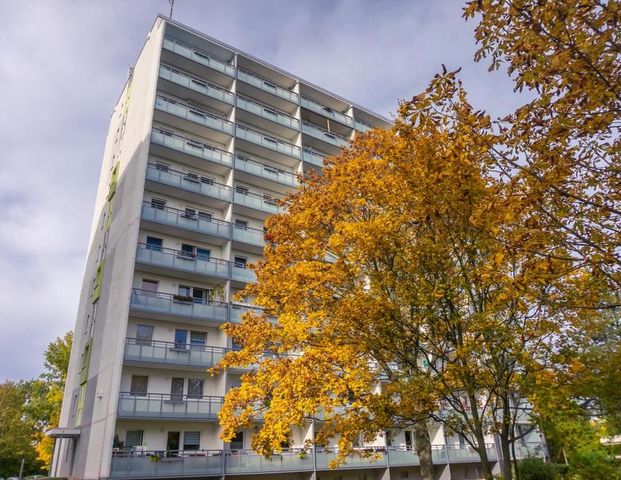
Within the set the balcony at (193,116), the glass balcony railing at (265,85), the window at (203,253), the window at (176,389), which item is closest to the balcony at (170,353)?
the window at (176,389)

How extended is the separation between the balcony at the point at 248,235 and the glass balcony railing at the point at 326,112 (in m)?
13.6

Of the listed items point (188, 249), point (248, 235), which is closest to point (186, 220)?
point (188, 249)

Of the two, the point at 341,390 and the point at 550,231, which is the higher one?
the point at 550,231

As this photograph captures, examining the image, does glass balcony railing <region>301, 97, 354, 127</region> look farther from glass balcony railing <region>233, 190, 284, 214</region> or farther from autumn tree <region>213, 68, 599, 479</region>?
autumn tree <region>213, 68, 599, 479</region>

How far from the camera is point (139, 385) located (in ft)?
79.0

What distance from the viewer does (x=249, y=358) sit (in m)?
14.5

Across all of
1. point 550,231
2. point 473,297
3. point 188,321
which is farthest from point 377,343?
point 188,321

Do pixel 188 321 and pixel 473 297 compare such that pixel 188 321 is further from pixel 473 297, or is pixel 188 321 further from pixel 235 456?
pixel 473 297

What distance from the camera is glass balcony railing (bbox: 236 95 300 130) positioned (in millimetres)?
34969

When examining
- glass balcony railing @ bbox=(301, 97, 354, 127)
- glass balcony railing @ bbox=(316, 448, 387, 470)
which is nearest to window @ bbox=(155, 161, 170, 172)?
glass balcony railing @ bbox=(301, 97, 354, 127)

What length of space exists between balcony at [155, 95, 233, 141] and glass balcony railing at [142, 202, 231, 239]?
6.50m

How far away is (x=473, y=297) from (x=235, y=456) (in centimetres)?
1827

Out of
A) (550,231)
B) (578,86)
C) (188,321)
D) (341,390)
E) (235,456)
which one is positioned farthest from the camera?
(188,321)

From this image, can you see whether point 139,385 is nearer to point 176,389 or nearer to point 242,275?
point 176,389
